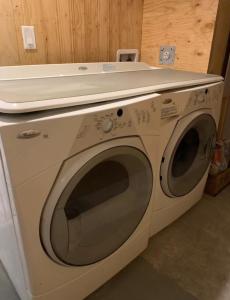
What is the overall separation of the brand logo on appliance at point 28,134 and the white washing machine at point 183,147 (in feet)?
1.87

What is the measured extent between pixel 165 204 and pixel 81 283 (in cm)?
59

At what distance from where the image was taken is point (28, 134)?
574mm

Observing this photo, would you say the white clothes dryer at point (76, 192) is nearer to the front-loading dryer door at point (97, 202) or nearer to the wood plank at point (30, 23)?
the front-loading dryer door at point (97, 202)

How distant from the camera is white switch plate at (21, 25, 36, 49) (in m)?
1.19

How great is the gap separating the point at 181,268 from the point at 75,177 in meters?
0.86

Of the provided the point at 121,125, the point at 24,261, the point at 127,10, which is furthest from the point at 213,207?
the point at 127,10

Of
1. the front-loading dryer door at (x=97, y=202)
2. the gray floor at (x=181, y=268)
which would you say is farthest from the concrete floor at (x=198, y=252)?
the front-loading dryer door at (x=97, y=202)

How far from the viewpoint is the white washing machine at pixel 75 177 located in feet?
1.99

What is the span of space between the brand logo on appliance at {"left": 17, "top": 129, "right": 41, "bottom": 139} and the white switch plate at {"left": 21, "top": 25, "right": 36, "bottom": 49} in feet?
2.81

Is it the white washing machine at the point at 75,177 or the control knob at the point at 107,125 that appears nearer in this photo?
the white washing machine at the point at 75,177

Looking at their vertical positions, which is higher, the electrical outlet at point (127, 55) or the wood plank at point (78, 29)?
the wood plank at point (78, 29)

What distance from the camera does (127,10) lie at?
1604mm

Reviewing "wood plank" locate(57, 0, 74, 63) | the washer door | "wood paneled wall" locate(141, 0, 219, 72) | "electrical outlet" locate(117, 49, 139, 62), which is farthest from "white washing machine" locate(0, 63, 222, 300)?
"electrical outlet" locate(117, 49, 139, 62)

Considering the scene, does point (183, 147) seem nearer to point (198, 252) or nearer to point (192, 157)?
point (192, 157)
